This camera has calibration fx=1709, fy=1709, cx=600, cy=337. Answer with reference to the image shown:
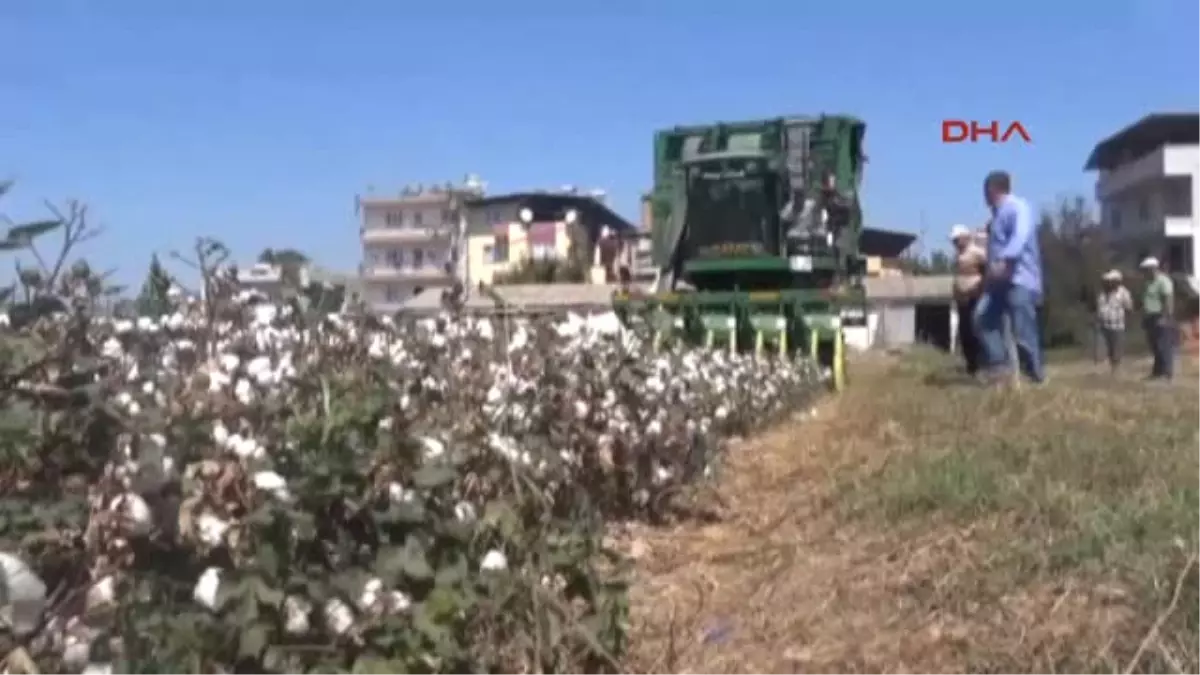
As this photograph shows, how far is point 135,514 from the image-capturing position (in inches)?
101

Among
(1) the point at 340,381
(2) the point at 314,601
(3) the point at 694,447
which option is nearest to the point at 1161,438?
(3) the point at 694,447

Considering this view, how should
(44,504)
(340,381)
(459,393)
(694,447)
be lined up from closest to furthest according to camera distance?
1. (44,504)
2. (340,381)
3. (459,393)
4. (694,447)

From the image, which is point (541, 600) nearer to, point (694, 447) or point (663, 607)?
point (663, 607)

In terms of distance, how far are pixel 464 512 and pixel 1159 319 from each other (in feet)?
56.7

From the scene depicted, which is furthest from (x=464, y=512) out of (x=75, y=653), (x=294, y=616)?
(x=75, y=653)

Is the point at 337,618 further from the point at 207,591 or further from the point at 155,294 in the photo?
the point at 155,294

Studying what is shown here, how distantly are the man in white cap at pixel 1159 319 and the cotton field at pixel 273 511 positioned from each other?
1514 centimetres

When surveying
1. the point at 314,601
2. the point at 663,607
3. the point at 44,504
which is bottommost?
the point at 663,607

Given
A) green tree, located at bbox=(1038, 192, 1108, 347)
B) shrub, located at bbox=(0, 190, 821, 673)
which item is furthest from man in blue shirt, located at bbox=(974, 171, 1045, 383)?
green tree, located at bbox=(1038, 192, 1108, 347)

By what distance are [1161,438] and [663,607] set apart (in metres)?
2.74

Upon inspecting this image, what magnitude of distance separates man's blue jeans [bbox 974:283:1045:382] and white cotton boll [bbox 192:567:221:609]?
8.84m

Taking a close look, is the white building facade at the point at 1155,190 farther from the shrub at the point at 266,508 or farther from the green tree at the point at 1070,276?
the shrub at the point at 266,508

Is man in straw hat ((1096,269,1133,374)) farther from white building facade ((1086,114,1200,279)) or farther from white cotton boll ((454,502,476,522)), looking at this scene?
white building facade ((1086,114,1200,279))

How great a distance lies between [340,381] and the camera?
13.3ft
